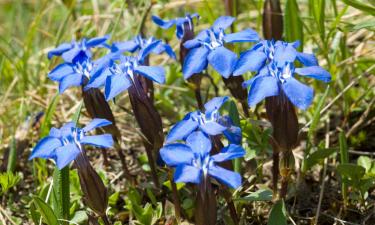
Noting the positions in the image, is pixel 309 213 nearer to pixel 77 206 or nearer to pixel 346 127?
pixel 346 127

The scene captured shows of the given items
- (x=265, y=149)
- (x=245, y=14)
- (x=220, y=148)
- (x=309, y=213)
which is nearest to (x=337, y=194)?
(x=309, y=213)

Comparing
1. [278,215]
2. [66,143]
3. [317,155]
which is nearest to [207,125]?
[278,215]

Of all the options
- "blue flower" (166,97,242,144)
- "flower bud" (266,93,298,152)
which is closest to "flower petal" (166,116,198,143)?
"blue flower" (166,97,242,144)

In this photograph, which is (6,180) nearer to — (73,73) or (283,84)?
(73,73)

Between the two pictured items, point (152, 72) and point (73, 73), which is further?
point (73, 73)

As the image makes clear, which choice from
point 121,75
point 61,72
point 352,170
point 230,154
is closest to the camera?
point 230,154

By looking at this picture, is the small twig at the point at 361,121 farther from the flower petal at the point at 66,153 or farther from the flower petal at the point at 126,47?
the flower petal at the point at 66,153

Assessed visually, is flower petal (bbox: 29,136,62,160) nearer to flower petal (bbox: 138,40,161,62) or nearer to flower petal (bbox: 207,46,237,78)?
flower petal (bbox: 138,40,161,62)
